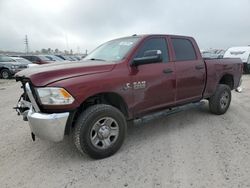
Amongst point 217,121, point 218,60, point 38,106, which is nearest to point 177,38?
point 218,60

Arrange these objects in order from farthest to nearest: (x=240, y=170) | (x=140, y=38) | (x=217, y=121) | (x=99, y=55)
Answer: (x=217, y=121)
(x=99, y=55)
(x=140, y=38)
(x=240, y=170)

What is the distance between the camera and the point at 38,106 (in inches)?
126

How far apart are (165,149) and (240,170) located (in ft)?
3.67

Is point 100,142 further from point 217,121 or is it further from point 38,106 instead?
point 217,121

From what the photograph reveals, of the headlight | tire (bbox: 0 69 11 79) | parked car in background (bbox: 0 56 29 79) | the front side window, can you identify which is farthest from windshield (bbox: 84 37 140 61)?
tire (bbox: 0 69 11 79)

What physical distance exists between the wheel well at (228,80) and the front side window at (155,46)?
87.6 inches

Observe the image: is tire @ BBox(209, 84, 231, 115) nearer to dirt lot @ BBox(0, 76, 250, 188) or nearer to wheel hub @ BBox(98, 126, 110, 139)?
dirt lot @ BBox(0, 76, 250, 188)

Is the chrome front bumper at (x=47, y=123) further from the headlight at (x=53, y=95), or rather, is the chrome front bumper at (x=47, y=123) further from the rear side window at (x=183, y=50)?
the rear side window at (x=183, y=50)

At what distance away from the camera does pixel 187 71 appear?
4645mm

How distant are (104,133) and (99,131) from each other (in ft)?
0.27

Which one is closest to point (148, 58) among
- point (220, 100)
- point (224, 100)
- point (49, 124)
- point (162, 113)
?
point (162, 113)

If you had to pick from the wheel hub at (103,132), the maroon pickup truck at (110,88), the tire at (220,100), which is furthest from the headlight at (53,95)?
the tire at (220,100)

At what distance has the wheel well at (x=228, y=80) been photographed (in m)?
5.91

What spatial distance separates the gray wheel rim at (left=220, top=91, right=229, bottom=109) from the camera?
565 cm
